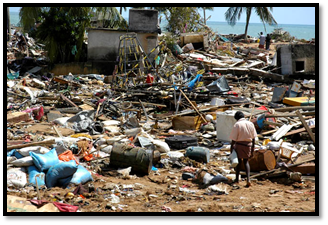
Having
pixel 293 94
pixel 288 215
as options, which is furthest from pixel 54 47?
pixel 288 215

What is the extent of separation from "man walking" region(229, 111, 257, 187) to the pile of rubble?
607mm

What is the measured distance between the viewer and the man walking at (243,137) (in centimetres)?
608

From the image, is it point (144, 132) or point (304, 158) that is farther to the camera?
point (144, 132)

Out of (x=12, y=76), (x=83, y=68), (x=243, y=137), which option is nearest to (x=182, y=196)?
(x=243, y=137)

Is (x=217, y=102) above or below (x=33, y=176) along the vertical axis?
above

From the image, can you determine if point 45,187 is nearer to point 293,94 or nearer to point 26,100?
point 26,100

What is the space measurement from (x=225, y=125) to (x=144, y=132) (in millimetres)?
1958

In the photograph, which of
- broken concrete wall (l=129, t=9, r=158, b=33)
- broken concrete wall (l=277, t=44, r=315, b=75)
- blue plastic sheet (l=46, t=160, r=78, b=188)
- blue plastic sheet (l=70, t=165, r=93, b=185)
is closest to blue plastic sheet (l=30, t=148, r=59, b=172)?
blue plastic sheet (l=46, t=160, r=78, b=188)

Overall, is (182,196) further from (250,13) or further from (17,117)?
(250,13)

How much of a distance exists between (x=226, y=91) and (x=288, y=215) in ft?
30.7

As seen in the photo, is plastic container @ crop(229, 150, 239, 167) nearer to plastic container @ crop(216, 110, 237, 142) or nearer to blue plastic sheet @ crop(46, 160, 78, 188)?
plastic container @ crop(216, 110, 237, 142)

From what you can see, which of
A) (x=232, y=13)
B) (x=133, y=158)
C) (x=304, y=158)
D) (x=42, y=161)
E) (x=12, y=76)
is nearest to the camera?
(x=42, y=161)

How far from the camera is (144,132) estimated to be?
9.27m

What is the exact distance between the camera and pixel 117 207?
5227 mm
